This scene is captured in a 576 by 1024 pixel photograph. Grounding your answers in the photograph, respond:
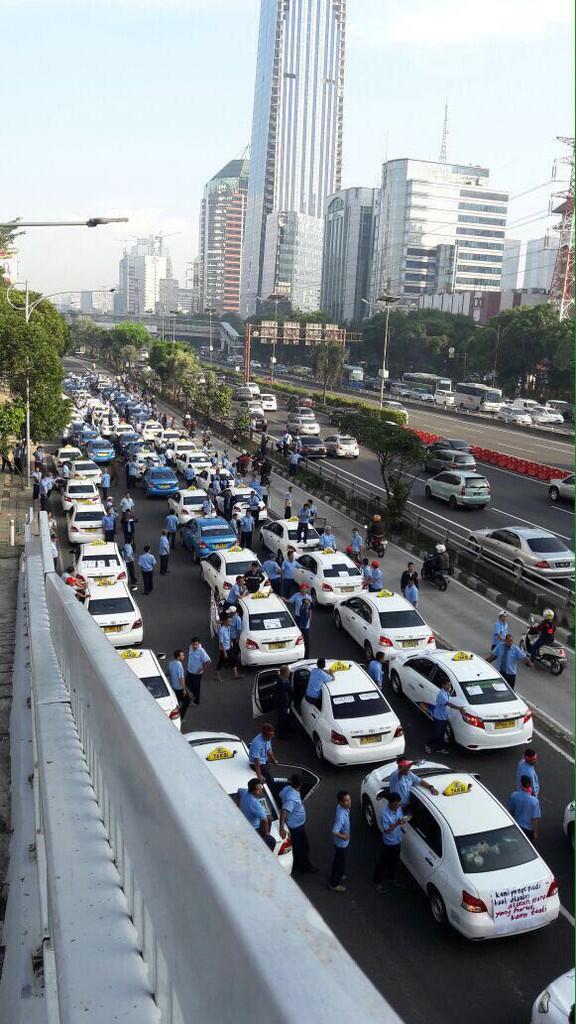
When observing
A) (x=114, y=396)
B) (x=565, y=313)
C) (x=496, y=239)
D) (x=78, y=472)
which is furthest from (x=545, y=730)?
(x=496, y=239)

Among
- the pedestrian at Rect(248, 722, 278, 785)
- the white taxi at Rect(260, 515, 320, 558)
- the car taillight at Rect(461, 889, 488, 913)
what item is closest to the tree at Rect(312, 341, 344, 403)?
the white taxi at Rect(260, 515, 320, 558)

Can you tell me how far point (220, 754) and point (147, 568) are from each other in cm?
951

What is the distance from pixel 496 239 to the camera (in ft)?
554

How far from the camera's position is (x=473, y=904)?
7625 millimetres

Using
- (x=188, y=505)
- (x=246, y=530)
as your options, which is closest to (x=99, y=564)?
(x=246, y=530)

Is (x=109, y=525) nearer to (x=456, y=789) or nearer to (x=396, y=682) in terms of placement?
(x=396, y=682)

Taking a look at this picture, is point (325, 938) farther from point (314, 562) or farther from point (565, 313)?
point (565, 313)

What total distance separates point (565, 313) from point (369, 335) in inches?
1153

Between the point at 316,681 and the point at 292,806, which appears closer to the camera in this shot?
the point at 292,806

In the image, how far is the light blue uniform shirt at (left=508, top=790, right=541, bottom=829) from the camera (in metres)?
9.09

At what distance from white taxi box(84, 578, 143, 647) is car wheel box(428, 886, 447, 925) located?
8175 millimetres

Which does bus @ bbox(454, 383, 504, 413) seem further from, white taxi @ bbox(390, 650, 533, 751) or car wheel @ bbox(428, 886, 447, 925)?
car wheel @ bbox(428, 886, 447, 925)

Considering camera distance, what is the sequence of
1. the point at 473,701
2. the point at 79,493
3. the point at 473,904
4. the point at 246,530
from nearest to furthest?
the point at 473,904 < the point at 473,701 < the point at 246,530 < the point at 79,493

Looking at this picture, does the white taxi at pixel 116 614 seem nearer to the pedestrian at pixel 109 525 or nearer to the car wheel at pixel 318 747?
the car wheel at pixel 318 747
